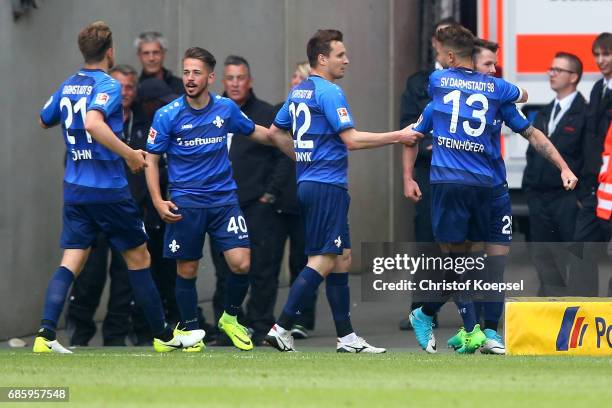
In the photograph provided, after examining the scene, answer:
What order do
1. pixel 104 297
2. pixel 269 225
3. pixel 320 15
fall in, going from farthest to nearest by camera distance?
pixel 320 15 → pixel 104 297 → pixel 269 225

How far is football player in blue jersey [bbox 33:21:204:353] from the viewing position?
10898 millimetres

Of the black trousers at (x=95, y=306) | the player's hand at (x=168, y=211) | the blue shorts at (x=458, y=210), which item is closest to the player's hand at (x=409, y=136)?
the blue shorts at (x=458, y=210)

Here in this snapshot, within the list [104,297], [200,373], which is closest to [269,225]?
[104,297]

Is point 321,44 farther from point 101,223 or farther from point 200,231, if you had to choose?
point 101,223

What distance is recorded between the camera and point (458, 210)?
11.0 metres

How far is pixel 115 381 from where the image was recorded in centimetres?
887

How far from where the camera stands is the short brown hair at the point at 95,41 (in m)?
11.0

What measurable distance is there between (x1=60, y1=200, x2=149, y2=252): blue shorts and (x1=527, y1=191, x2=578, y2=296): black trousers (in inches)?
145

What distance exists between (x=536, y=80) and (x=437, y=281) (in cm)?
346

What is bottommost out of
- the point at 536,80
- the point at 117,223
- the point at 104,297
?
the point at 104,297

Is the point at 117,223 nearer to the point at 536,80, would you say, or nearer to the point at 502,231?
the point at 502,231

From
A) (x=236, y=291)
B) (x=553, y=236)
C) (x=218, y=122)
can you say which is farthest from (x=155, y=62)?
(x=553, y=236)

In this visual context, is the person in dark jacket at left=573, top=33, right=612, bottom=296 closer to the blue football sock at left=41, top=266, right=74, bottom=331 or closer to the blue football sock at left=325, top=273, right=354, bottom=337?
the blue football sock at left=325, top=273, right=354, bottom=337

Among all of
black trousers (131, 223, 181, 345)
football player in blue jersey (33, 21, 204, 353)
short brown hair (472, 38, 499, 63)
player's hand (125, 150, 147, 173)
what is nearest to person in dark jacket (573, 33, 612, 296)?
short brown hair (472, 38, 499, 63)
